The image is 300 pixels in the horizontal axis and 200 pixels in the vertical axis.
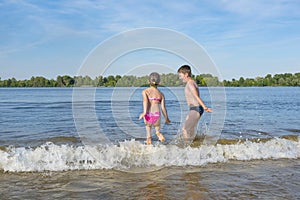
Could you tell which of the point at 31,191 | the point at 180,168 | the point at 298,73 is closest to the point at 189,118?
the point at 180,168

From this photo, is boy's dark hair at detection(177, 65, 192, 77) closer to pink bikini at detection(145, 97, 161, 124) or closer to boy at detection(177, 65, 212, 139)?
boy at detection(177, 65, 212, 139)

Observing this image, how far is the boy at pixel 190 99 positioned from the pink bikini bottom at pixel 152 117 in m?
0.86

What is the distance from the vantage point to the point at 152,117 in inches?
324

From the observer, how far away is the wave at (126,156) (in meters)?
7.50

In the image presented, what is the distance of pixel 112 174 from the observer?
6.93 m

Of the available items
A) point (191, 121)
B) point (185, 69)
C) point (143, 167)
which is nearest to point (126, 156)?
point (143, 167)

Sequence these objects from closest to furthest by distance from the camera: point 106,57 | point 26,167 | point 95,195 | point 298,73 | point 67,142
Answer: point 95,195 → point 106,57 → point 26,167 → point 67,142 → point 298,73

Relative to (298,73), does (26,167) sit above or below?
below

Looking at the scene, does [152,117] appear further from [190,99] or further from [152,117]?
[190,99]

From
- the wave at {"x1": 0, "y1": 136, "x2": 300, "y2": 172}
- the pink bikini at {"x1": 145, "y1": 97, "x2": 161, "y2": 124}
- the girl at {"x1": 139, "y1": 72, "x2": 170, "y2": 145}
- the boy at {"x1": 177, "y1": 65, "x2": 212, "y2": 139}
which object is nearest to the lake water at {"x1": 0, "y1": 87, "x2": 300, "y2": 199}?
the wave at {"x1": 0, "y1": 136, "x2": 300, "y2": 172}

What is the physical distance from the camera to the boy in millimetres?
8078

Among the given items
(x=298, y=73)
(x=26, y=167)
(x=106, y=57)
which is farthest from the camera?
(x=298, y=73)

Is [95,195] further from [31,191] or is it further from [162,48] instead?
[162,48]

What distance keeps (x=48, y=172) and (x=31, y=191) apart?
139 cm
